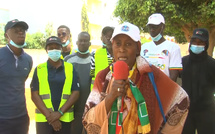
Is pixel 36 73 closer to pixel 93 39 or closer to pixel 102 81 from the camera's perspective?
pixel 102 81

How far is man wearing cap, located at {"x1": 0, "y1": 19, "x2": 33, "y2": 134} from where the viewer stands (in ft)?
11.7

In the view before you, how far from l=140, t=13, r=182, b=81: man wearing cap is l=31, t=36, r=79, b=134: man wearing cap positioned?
143 centimetres

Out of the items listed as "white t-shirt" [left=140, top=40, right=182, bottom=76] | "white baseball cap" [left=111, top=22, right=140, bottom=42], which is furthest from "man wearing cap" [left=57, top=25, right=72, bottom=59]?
"white baseball cap" [left=111, top=22, right=140, bottom=42]

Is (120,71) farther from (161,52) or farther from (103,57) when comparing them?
(103,57)

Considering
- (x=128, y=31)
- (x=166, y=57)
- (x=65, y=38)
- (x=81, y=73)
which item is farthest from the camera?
(x=65, y=38)

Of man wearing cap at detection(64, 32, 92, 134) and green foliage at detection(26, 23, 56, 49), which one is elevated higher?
green foliage at detection(26, 23, 56, 49)

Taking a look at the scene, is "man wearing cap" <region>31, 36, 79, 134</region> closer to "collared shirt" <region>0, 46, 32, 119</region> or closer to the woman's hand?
"collared shirt" <region>0, 46, 32, 119</region>

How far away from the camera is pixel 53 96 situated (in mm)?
3824

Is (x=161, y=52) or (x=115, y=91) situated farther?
(x=161, y=52)

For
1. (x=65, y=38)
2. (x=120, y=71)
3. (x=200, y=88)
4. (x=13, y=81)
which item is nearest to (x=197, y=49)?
(x=200, y=88)

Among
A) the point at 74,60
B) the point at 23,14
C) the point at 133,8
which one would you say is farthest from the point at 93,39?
the point at 74,60

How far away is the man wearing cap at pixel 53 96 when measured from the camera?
3.79m

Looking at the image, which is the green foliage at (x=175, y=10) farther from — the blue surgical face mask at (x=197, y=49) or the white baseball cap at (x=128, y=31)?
the white baseball cap at (x=128, y=31)

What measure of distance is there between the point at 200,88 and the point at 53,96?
2517 mm
